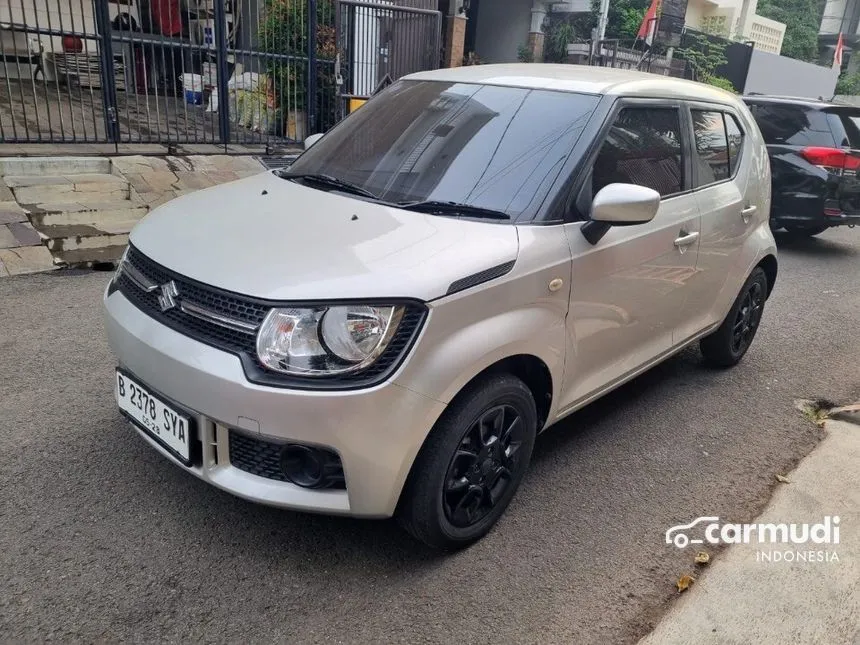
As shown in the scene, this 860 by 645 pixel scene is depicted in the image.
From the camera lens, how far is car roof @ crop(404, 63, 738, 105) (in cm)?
336

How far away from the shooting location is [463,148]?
3.18 meters

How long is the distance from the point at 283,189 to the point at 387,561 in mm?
1652

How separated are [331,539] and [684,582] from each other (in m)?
1.36

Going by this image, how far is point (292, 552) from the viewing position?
274cm

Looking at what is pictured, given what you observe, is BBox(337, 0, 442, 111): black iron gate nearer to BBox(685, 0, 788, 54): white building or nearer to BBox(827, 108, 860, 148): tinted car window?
BBox(827, 108, 860, 148): tinted car window

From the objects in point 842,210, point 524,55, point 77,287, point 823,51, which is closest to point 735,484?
point 77,287

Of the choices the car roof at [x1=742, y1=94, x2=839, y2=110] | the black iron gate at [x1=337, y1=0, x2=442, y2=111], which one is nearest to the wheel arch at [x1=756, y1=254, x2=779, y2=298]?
the car roof at [x1=742, y1=94, x2=839, y2=110]

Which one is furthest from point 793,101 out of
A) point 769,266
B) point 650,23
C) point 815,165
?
point 650,23

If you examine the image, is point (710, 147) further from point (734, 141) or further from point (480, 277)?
point (480, 277)

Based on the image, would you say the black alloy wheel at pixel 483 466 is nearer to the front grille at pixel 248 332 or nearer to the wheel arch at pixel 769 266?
the front grille at pixel 248 332

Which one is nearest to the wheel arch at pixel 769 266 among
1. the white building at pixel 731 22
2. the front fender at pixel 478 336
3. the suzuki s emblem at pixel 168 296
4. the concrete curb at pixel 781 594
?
the concrete curb at pixel 781 594

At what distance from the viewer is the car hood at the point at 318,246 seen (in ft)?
7.81

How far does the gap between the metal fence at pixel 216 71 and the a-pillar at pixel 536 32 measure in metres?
7.14

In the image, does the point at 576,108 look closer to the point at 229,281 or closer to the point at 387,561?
the point at 229,281
